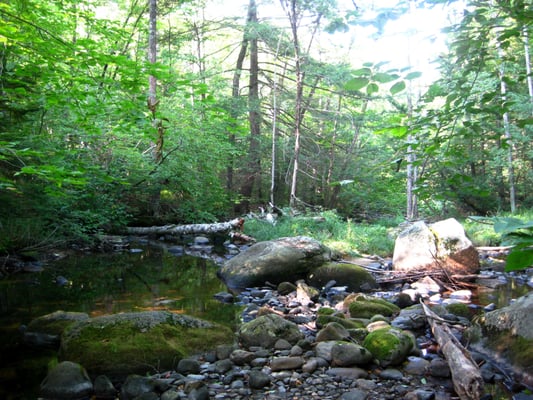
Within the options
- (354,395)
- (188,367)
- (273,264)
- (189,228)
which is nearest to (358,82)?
(354,395)

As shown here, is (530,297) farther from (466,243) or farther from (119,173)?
(119,173)

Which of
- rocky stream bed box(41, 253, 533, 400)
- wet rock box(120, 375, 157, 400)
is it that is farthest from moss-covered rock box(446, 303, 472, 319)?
wet rock box(120, 375, 157, 400)

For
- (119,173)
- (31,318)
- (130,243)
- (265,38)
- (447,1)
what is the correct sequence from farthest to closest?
(265,38) → (130,243) → (119,173) → (31,318) → (447,1)

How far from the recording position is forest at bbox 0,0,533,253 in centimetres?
294

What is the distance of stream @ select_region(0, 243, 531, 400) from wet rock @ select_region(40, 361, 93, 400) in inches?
5.2

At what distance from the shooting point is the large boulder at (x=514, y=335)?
3848 mm

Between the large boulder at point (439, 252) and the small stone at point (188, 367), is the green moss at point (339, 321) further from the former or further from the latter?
the large boulder at point (439, 252)

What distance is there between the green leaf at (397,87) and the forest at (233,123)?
1 cm

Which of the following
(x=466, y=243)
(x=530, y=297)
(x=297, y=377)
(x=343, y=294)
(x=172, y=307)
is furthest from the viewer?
(x=466, y=243)

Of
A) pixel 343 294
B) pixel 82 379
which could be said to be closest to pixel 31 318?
pixel 82 379

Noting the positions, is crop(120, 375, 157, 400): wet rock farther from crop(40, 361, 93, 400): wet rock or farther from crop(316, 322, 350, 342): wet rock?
crop(316, 322, 350, 342): wet rock

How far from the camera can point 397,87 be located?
2.24 meters

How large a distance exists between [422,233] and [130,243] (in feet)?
30.2

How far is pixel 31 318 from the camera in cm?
558
